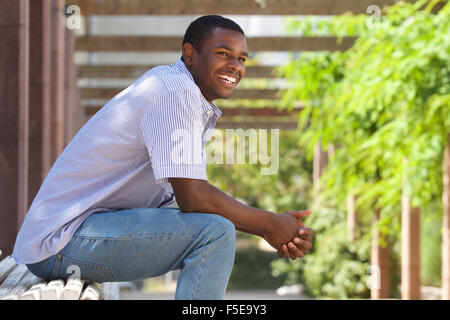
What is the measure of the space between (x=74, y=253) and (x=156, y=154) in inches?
16.9

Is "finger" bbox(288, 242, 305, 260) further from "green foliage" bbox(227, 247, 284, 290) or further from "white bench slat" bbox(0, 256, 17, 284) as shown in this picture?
"green foliage" bbox(227, 247, 284, 290)

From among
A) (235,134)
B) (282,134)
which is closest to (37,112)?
(235,134)

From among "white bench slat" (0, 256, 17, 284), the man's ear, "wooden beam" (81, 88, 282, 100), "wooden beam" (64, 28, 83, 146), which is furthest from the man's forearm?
"wooden beam" (81, 88, 282, 100)

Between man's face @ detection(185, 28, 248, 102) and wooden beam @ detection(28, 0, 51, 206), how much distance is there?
266 centimetres

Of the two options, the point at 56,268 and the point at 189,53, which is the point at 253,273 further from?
the point at 56,268

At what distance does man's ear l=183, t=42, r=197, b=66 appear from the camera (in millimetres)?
2498

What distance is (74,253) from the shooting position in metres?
2.21

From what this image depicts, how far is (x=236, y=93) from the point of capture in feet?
34.8

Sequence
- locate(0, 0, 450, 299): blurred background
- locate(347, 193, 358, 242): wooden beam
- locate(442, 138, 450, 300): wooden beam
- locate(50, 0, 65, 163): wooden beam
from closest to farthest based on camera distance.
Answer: locate(0, 0, 450, 299): blurred background
locate(50, 0, 65, 163): wooden beam
locate(442, 138, 450, 300): wooden beam
locate(347, 193, 358, 242): wooden beam

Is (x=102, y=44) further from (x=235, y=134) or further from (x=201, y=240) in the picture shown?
(x=235, y=134)

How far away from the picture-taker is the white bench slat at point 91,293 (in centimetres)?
197

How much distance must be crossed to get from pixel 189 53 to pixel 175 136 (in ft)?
1.61

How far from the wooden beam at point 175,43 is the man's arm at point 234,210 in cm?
561

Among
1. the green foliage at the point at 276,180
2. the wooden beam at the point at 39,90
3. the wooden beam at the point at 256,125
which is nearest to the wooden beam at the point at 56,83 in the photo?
the wooden beam at the point at 39,90
